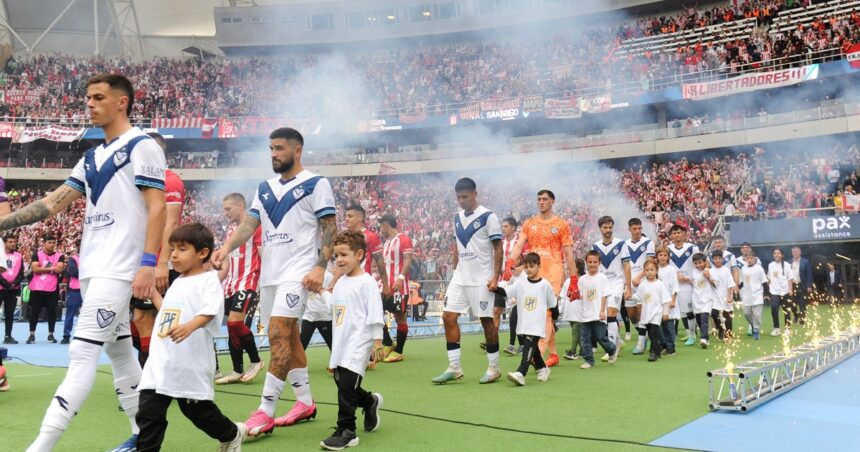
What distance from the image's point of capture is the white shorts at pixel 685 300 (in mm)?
11453

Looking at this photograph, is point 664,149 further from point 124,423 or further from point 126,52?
point 126,52

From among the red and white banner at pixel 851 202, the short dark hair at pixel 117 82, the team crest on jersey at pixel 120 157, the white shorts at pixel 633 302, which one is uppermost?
the red and white banner at pixel 851 202

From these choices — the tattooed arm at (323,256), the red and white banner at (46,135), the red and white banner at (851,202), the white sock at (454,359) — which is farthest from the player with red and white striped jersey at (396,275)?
the red and white banner at (46,135)

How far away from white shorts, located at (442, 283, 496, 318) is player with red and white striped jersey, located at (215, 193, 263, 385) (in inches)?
85.2

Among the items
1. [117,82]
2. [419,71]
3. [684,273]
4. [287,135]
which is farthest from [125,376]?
[419,71]

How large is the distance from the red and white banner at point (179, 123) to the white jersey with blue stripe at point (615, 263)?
115ft

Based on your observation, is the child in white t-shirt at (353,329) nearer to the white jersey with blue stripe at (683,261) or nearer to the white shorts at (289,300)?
the white shorts at (289,300)

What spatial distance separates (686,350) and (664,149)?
79.3 feet

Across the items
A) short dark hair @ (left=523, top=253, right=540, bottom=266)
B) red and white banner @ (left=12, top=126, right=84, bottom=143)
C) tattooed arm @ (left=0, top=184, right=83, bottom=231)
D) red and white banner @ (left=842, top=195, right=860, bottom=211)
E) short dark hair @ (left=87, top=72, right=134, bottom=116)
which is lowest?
short dark hair @ (left=523, top=253, right=540, bottom=266)

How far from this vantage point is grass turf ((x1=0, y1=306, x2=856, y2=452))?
4.32m

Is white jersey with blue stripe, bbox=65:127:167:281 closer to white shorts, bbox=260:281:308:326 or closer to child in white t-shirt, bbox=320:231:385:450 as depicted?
white shorts, bbox=260:281:308:326

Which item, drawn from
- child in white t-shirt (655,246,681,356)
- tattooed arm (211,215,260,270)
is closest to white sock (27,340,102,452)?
tattooed arm (211,215,260,270)

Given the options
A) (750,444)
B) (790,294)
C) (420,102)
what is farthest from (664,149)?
(750,444)

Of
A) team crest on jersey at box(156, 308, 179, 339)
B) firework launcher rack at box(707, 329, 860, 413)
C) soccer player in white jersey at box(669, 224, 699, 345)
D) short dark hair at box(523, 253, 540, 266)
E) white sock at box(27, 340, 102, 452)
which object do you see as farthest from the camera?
soccer player in white jersey at box(669, 224, 699, 345)
